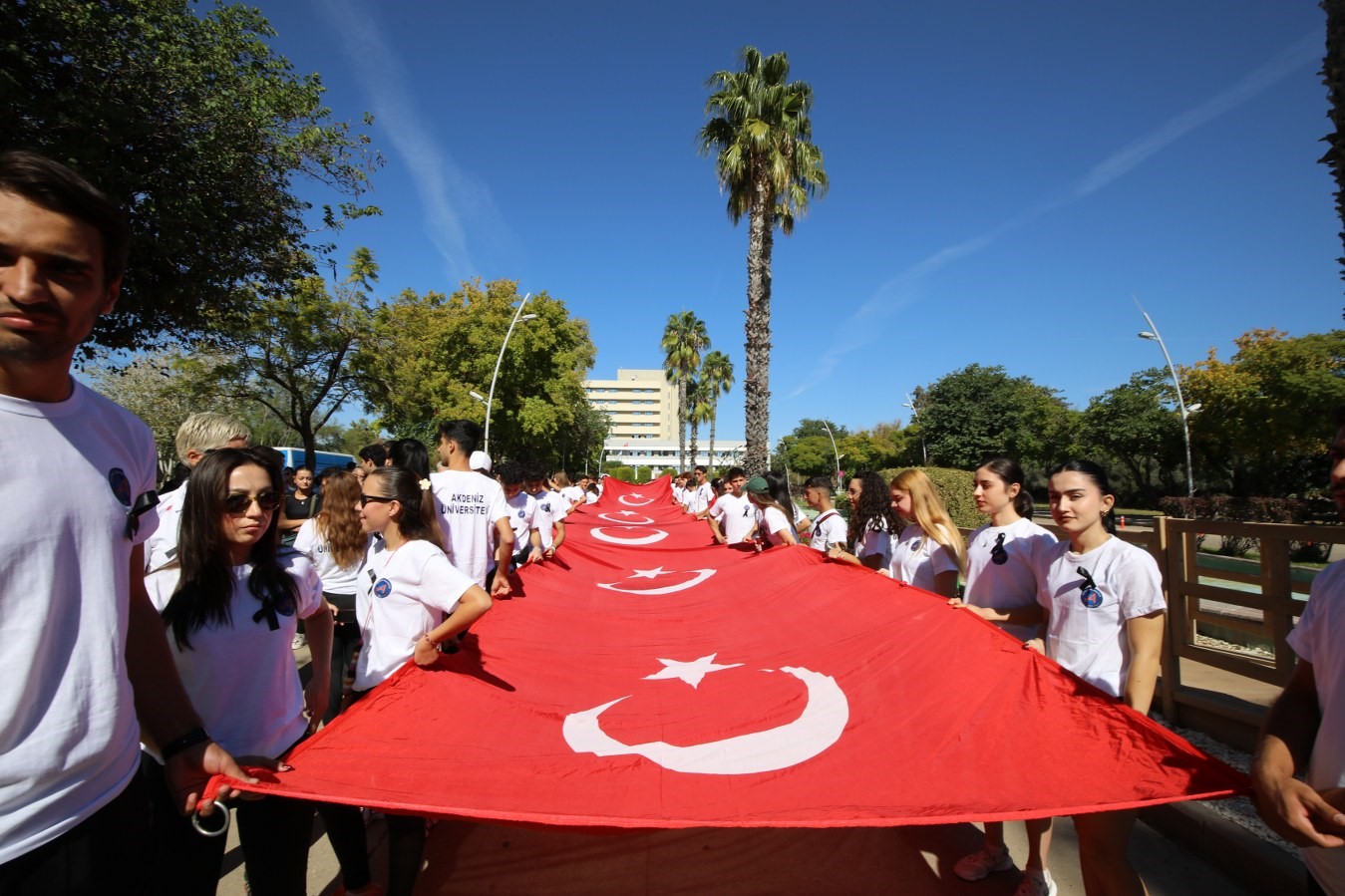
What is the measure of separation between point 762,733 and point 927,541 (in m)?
2.04

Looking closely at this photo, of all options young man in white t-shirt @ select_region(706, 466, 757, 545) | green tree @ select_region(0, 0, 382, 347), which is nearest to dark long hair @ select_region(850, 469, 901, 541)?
young man in white t-shirt @ select_region(706, 466, 757, 545)

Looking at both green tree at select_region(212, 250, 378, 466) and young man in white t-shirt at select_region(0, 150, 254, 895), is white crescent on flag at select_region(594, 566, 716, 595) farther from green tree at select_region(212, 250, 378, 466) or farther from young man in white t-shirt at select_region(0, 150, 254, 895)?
green tree at select_region(212, 250, 378, 466)

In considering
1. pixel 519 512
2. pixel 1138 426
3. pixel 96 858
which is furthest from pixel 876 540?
pixel 1138 426

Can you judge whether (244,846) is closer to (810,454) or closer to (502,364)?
(502,364)

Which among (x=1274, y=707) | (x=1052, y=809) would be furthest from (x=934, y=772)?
(x=1274, y=707)

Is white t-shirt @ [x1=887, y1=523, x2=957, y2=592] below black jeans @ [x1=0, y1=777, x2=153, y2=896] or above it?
above

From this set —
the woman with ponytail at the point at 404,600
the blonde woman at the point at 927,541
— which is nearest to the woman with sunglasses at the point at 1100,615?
the blonde woman at the point at 927,541

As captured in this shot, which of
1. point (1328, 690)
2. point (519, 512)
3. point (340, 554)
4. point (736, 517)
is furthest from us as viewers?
point (736, 517)

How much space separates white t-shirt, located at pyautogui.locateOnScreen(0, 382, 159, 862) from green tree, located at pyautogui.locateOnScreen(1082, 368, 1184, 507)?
1877 inches

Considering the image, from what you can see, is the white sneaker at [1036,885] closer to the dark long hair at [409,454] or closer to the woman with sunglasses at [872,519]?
the woman with sunglasses at [872,519]

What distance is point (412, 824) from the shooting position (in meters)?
2.88

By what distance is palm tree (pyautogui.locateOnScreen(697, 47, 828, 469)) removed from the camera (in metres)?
15.7

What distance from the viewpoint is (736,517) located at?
352 inches

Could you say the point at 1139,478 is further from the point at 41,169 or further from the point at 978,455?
the point at 41,169
